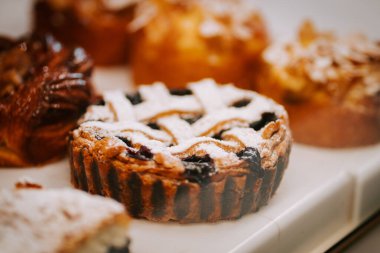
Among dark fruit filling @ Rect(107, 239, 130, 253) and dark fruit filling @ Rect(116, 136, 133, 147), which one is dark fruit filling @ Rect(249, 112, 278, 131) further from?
dark fruit filling @ Rect(107, 239, 130, 253)

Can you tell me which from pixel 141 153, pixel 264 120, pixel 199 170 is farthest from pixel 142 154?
pixel 264 120

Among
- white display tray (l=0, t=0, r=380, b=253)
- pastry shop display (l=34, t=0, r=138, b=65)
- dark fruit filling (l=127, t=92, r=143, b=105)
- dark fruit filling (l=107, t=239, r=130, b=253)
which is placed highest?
pastry shop display (l=34, t=0, r=138, b=65)

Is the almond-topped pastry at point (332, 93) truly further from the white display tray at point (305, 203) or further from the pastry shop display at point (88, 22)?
the pastry shop display at point (88, 22)

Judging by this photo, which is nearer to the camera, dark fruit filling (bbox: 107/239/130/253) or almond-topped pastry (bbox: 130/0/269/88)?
dark fruit filling (bbox: 107/239/130/253)

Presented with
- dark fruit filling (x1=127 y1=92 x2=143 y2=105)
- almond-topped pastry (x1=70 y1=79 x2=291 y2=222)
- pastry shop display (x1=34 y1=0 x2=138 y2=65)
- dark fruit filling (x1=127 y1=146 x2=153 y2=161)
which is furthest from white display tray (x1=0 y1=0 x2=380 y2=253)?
pastry shop display (x1=34 y1=0 x2=138 y2=65)

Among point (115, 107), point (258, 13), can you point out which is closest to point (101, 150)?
point (115, 107)

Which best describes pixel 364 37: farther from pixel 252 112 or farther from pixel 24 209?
pixel 24 209

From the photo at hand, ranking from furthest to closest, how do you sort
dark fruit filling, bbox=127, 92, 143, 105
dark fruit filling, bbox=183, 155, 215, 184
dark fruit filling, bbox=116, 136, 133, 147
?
dark fruit filling, bbox=127, 92, 143, 105 → dark fruit filling, bbox=116, 136, 133, 147 → dark fruit filling, bbox=183, 155, 215, 184
